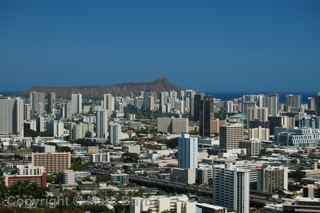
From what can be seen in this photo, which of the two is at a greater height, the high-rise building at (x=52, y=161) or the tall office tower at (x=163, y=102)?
the tall office tower at (x=163, y=102)

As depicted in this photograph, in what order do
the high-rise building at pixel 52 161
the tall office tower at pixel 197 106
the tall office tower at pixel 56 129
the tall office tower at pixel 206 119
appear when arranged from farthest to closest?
1. the tall office tower at pixel 197 106
2. the tall office tower at pixel 56 129
3. the tall office tower at pixel 206 119
4. the high-rise building at pixel 52 161

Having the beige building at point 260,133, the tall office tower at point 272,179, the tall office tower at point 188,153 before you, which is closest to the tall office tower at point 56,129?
the beige building at point 260,133

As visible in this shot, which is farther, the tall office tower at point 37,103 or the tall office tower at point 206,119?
the tall office tower at point 37,103

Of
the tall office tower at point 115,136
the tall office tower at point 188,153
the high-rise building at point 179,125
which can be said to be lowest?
the tall office tower at point 188,153

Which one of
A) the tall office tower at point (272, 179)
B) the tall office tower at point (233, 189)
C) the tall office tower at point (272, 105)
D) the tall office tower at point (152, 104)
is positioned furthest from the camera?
the tall office tower at point (152, 104)

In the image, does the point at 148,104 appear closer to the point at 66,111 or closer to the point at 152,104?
the point at 152,104

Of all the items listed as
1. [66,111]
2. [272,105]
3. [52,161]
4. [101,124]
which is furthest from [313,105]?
[52,161]

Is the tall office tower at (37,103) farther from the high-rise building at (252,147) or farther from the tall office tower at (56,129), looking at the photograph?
the high-rise building at (252,147)
